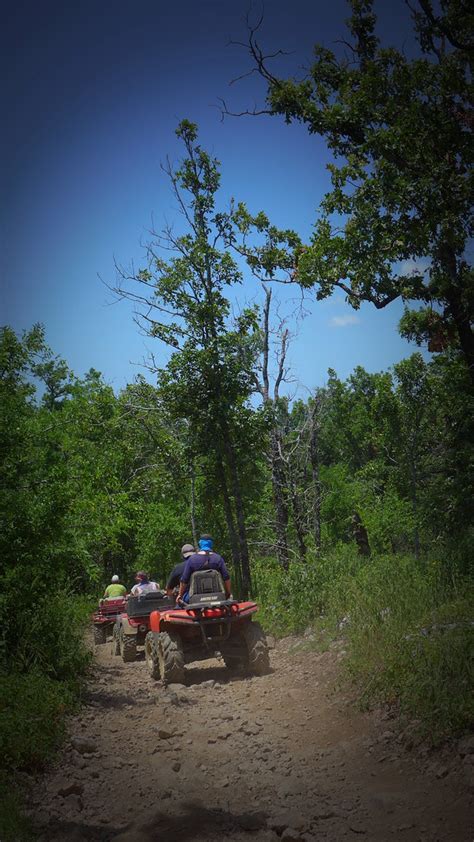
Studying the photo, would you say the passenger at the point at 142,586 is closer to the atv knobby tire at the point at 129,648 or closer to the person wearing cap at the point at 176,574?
the atv knobby tire at the point at 129,648

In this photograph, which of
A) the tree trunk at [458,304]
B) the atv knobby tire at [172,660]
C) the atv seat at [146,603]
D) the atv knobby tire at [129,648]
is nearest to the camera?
the atv knobby tire at [172,660]

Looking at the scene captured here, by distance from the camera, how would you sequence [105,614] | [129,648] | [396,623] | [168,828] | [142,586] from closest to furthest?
[168,828] < [396,623] < [129,648] < [142,586] < [105,614]

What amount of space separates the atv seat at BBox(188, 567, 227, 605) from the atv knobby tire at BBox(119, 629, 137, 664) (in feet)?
10.9

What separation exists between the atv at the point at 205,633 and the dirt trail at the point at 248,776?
86cm

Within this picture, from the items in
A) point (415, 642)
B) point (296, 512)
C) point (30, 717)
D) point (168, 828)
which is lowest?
point (168, 828)

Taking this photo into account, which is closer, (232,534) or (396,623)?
(396,623)

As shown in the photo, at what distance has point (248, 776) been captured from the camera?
15.9 feet

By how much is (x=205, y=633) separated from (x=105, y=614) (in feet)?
21.3

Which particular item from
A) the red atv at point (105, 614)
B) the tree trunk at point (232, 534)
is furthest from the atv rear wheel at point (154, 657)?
the tree trunk at point (232, 534)

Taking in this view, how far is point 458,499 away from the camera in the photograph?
556 inches

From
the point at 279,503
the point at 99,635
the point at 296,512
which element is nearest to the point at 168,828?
the point at 99,635

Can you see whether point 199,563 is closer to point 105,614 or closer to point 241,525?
point 241,525

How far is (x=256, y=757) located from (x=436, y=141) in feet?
27.2

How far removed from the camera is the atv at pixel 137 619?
1073 cm
